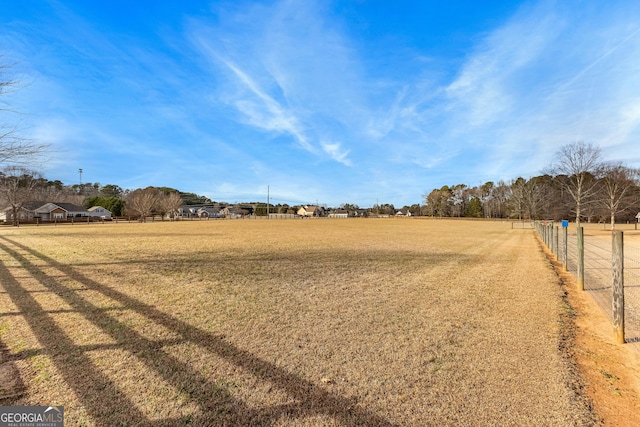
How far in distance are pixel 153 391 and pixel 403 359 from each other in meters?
2.48

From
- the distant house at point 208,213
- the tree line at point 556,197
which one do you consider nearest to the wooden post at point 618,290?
the tree line at point 556,197

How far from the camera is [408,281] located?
7.22 metres

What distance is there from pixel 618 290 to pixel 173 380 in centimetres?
570

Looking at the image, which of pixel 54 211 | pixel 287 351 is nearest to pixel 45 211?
pixel 54 211

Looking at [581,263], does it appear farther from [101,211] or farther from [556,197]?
[101,211]

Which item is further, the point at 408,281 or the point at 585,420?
the point at 408,281

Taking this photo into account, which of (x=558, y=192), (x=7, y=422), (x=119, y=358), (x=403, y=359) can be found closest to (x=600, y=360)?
(x=403, y=359)

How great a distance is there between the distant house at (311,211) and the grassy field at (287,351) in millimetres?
126384

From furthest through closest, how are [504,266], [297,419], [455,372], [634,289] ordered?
1. [504,266]
2. [634,289]
3. [455,372]
4. [297,419]

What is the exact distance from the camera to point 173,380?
274 cm

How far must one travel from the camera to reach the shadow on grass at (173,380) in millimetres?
Answer: 2270

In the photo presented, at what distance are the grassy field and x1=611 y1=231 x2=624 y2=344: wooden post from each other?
67cm

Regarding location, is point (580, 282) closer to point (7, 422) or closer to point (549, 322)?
point (549, 322)

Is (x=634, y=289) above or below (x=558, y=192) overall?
below
